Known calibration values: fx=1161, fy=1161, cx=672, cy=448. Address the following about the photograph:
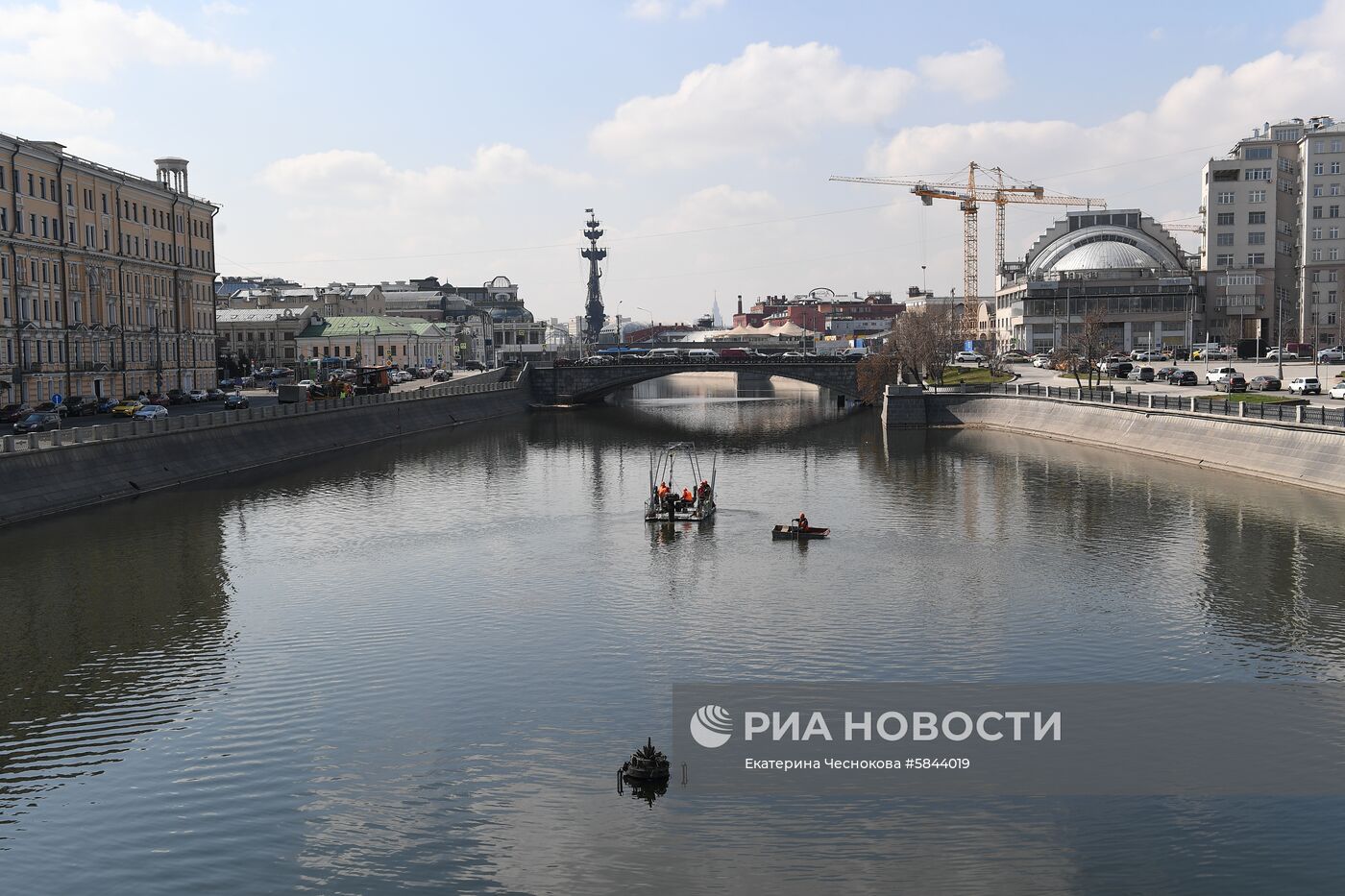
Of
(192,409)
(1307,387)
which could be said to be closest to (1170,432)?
(1307,387)

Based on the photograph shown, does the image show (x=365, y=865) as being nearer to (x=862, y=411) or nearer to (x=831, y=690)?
(x=831, y=690)

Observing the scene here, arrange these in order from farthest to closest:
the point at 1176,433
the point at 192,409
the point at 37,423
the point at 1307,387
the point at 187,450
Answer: the point at 192,409, the point at 1307,387, the point at 1176,433, the point at 187,450, the point at 37,423

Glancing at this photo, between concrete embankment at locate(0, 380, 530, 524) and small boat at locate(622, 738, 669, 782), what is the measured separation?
4734 centimetres

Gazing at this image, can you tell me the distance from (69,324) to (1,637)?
7304 centimetres

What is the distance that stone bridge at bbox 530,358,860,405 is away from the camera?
16975 centimetres

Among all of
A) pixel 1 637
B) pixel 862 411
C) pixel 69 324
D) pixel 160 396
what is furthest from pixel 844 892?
pixel 862 411

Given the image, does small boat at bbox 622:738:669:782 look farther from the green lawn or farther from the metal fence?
the green lawn

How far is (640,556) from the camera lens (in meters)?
57.2

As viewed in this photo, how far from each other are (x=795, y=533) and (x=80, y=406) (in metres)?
68.0

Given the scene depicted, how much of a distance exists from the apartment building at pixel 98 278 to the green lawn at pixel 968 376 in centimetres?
9385

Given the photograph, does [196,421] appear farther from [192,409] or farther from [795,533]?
[795,533]

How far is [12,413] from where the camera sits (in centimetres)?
8806

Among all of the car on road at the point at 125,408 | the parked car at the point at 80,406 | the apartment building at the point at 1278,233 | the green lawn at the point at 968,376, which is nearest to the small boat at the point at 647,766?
the car on road at the point at 125,408

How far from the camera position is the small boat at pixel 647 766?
28.4 metres
